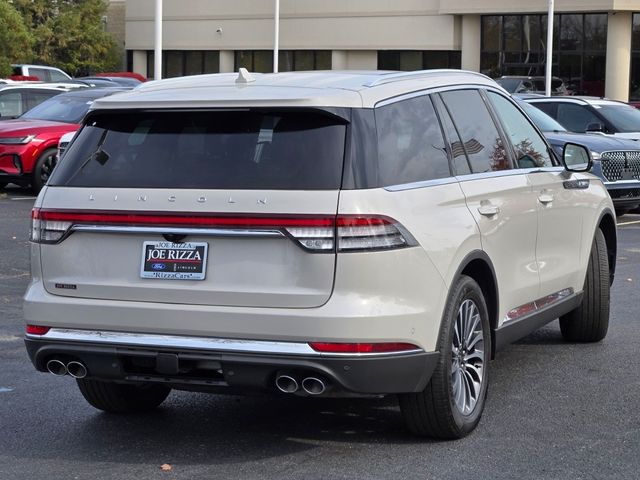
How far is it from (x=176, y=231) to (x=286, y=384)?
0.83 m

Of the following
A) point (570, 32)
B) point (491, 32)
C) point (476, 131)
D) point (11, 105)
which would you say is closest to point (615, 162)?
point (476, 131)

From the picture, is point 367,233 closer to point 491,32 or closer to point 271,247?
point 271,247

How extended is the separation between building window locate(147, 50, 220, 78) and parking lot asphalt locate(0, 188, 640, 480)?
5409cm

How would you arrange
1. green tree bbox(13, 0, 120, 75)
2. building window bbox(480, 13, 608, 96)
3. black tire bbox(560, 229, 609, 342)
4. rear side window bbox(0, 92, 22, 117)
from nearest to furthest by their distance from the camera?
black tire bbox(560, 229, 609, 342) < rear side window bbox(0, 92, 22, 117) < building window bbox(480, 13, 608, 96) < green tree bbox(13, 0, 120, 75)

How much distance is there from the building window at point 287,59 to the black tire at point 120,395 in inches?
1985

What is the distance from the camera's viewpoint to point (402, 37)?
5459cm

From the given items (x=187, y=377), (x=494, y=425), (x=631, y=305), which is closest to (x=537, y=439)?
(x=494, y=425)

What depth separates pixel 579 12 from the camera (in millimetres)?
49688

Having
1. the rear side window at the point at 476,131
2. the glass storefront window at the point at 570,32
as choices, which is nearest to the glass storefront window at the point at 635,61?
the glass storefront window at the point at 570,32

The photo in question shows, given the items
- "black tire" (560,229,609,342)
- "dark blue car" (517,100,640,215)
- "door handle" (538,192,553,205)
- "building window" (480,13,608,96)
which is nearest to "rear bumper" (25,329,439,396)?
"door handle" (538,192,553,205)

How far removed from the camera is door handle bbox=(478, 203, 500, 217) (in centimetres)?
633

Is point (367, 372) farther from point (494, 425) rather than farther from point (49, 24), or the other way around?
point (49, 24)

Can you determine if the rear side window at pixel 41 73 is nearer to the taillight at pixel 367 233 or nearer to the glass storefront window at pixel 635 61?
the glass storefront window at pixel 635 61

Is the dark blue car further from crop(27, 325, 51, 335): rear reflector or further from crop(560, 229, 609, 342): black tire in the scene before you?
crop(27, 325, 51, 335): rear reflector
